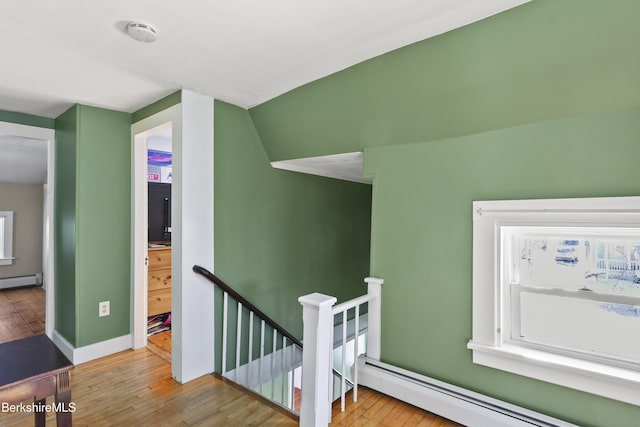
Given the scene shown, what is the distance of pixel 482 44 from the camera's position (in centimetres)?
155

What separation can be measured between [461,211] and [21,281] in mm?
6934

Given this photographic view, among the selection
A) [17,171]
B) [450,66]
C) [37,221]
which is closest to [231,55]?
[450,66]

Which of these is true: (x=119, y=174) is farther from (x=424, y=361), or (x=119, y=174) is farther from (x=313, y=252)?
(x=424, y=361)

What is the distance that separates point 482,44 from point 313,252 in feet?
8.11

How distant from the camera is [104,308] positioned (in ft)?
9.54

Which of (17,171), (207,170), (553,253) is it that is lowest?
(553,253)

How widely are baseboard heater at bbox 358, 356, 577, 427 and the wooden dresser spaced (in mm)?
2557

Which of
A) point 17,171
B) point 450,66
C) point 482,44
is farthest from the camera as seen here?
point 17,171

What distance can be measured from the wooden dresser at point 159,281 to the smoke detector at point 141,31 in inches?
98.8

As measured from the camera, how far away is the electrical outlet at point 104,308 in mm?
2881

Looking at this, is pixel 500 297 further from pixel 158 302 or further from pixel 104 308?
pixel 158 302

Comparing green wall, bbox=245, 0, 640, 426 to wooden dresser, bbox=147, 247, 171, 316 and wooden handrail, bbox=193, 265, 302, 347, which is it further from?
wooden dresser, bbox=147, 247, 171, 316

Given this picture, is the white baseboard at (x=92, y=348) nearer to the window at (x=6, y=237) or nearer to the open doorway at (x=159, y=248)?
the open doorway at (x=159, y=248)

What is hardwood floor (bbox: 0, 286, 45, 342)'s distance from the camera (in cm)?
346
